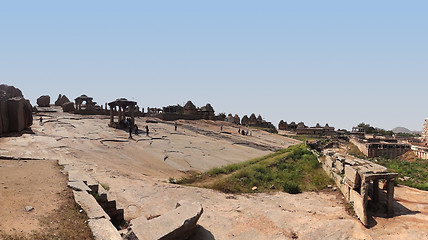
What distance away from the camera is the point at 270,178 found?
13.9 m

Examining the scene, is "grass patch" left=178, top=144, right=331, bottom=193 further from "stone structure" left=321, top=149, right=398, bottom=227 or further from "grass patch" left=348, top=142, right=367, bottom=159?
"grass patch" left=348, top=142, right=367, bottom=159

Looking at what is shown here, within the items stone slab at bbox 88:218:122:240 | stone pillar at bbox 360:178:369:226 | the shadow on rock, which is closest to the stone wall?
stone pillar at bbox 360:178:369:226

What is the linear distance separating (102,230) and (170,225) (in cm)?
155

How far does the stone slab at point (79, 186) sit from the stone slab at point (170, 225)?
2.30 meters

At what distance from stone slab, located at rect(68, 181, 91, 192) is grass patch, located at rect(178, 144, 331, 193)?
5.81 meters

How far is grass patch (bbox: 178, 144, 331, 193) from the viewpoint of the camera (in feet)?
41.5

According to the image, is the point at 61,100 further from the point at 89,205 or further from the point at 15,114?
the point at 89,205

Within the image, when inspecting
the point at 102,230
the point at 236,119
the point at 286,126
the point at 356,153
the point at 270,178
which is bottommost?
the point at 270,178

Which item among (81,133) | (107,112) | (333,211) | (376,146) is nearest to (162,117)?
(107,112)

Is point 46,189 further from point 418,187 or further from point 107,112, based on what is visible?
point 107,112

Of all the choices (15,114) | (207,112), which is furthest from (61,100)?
(15,114)

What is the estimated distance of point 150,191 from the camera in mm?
10562

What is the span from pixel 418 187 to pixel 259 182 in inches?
293

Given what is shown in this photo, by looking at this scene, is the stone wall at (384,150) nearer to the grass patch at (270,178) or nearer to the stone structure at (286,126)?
the grass patch at (270,178)
